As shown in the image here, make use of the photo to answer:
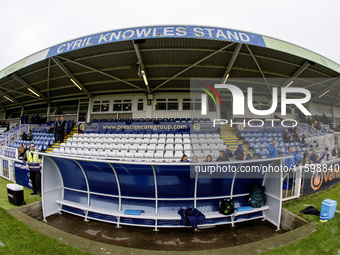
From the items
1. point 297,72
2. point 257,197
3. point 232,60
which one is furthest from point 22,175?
point 297,72

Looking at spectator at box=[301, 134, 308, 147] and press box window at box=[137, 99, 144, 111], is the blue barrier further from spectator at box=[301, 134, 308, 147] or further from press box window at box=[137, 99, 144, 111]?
press box window at box=[137, 99, 144, 111]

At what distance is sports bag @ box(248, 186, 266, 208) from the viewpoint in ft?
13.7

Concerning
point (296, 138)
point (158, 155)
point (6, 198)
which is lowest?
point (6, 198)

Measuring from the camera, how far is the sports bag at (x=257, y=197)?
4.18m

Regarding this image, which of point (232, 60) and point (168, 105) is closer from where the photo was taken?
point (232, 60)

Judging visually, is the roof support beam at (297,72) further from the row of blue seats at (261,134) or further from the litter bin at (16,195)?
the litter bin at (16,195)

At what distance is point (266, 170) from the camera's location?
164 inches

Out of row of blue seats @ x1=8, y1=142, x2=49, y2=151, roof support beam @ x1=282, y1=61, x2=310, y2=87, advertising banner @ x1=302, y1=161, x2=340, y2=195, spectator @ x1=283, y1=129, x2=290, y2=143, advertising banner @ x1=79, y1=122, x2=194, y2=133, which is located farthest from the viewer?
advertising banner @ x1=79, y1=122, x2=194, y2=133

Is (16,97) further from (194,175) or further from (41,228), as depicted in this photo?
(194,175)

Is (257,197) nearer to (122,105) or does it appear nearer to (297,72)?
(297,72)

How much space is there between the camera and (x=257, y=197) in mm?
4195

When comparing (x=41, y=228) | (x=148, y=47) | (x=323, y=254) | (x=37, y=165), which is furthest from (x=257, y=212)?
(x=148, y=47)

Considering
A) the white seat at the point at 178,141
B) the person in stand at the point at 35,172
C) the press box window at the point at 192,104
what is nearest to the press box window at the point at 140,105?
the press box window at the point at 192,104

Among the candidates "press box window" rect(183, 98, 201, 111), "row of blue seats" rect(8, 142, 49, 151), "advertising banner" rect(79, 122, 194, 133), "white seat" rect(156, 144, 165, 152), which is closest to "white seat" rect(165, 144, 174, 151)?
"white seat" rect(156, 144, 165, 152)
